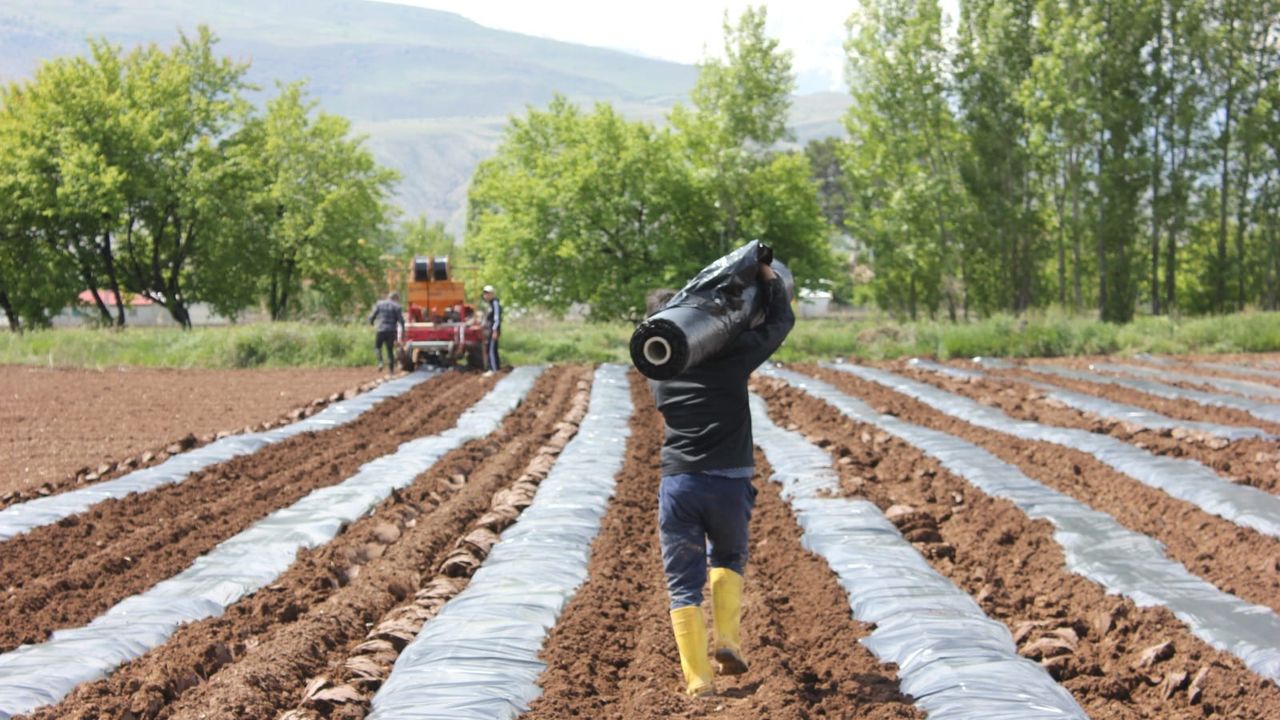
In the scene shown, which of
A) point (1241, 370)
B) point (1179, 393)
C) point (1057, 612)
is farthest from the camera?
point (1241, 370)

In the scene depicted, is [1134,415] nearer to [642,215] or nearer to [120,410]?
[120,410]

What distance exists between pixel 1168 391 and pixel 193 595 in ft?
46.9

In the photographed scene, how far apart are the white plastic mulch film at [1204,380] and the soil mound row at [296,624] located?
11981 millimetres

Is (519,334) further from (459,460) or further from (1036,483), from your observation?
(1036,483)

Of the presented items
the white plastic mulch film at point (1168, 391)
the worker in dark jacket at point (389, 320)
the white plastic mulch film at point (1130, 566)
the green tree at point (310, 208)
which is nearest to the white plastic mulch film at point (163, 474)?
the worker in dark jacket at point (389, 320)

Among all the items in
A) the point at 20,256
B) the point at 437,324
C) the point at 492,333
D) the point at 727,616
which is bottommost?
the point at 727,616

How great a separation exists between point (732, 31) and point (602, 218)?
7554 millimetres

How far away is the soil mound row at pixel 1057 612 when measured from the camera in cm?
492

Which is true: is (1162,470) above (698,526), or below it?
below

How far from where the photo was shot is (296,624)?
5.99m

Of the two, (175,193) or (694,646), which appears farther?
(175,193)

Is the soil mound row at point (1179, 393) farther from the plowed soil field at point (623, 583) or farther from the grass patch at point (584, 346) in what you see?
the grass patch at point (584, 346)

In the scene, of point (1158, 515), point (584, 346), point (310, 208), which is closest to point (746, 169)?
point (584, 346)

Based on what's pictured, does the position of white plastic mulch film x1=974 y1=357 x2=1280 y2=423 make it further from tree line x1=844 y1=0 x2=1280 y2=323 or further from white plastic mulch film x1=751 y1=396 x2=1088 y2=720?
tree line x1=844 y1=0 x2=1280 y2=323
